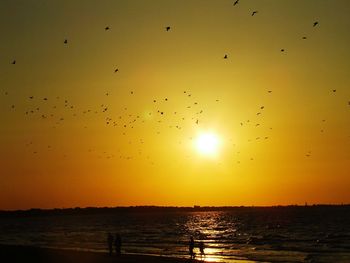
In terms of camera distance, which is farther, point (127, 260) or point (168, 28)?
point (127, 260)

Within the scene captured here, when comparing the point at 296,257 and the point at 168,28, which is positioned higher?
the point at 168,28

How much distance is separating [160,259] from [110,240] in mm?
10151

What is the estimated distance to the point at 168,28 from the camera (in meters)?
30.2

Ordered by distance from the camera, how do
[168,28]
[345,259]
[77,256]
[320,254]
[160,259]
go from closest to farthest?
[168,28] < [160,259] < [77,256] < [345,259] < [320,254]

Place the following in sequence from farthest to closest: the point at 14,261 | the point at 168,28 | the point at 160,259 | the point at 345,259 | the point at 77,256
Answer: the point at 345,259
the point at 77,256
the point at 160,259
the point at 14,261
the point at 168,28

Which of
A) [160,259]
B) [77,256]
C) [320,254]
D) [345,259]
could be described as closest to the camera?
[160,259]

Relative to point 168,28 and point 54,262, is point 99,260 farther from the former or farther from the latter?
point 168,28

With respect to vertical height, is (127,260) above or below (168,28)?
below

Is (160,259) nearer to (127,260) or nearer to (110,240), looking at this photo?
(127,260)

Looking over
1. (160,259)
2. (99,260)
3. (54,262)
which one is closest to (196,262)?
(160,259)

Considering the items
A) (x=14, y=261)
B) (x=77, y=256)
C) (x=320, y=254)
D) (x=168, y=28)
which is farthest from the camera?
(x=320, y=254)

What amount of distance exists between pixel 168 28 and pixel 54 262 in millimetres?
24115

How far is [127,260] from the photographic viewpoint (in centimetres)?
4759

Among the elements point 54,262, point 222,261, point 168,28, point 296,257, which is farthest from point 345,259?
point 168,28
